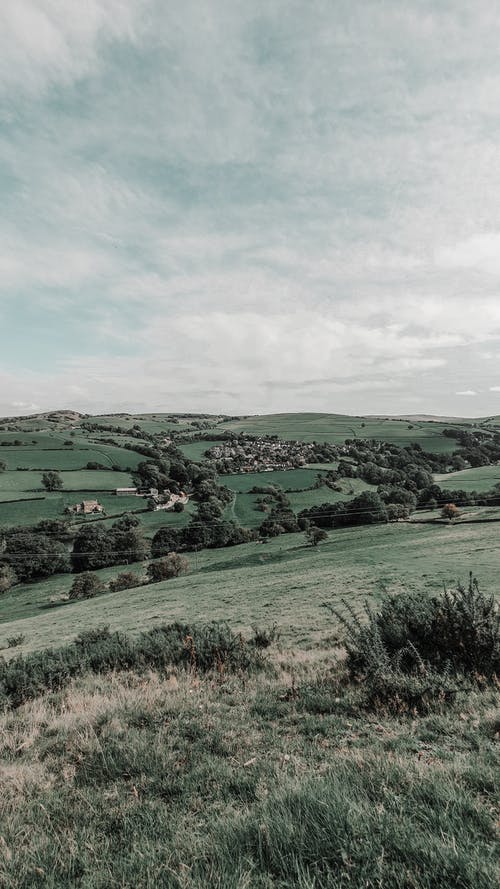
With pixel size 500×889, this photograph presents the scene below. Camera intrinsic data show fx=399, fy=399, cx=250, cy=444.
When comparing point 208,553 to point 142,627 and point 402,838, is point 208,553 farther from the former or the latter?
point 402,838

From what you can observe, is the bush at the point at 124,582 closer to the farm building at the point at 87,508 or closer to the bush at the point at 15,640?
the bush at the point at 15,640

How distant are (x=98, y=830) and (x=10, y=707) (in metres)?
6.11

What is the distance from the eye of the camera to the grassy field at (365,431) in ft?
462

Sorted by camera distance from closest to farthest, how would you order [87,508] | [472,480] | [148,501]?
1. [87,508]
2. [148,501]
3. [472,480]

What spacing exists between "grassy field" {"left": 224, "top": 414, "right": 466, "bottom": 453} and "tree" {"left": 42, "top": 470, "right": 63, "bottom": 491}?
92547mm

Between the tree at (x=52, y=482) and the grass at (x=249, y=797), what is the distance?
97459mm

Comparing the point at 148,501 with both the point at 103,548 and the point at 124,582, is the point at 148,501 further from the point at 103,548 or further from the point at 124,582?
the point at 124,582

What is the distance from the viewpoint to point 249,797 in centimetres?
423

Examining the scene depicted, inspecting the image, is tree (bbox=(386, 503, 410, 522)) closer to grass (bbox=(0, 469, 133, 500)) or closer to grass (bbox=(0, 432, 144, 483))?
grass (bbox=(0, 469, 133, 500))

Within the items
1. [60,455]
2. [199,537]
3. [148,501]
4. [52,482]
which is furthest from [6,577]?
[60,455]

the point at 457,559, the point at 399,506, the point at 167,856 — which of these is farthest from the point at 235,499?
the point at 167,856

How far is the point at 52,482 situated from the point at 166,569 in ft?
189

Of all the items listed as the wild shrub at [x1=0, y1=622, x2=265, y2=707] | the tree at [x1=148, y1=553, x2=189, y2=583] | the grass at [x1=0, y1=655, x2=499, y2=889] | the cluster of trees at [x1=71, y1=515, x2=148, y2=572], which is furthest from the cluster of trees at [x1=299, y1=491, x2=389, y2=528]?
the grass at [x1=0, y1=655, x2=499, y2=889]

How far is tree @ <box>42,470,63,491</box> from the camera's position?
9488 cm
